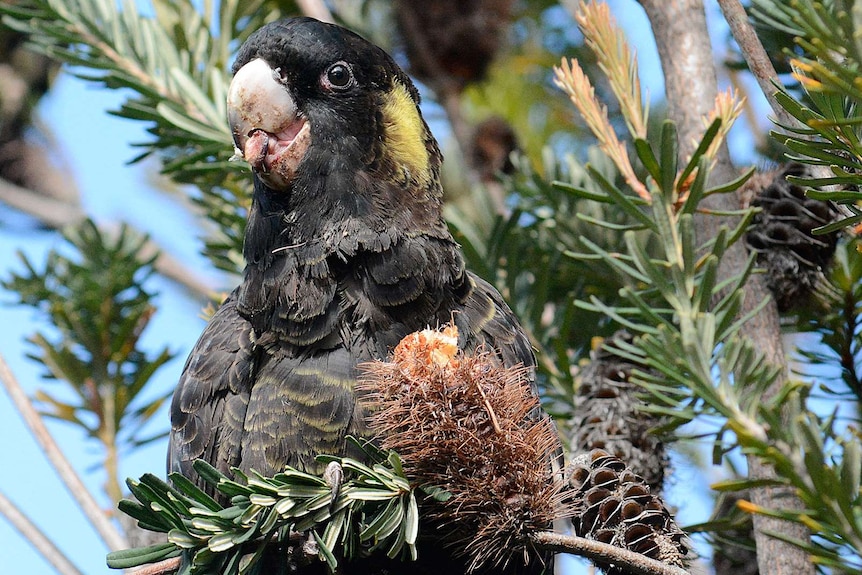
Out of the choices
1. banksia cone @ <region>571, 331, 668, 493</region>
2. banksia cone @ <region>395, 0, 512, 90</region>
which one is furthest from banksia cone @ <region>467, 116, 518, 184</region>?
banksia cone @ <region>571, 331, 668, 493</region>

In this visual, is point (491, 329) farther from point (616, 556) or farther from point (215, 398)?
point (616, 556)

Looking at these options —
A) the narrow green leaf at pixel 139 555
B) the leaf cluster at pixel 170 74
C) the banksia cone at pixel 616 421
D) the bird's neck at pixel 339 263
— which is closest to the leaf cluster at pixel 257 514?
the narrow green leaf at pixel 139 555

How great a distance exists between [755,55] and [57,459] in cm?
194

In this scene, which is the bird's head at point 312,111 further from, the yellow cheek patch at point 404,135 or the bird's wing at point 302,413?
the bird's wing at point 302,413

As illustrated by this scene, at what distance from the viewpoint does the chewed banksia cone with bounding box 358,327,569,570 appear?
1512 millimetres

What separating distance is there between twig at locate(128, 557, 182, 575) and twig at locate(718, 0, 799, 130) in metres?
1.28

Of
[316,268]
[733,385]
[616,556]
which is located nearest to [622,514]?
[616,556]

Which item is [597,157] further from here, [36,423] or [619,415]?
[36,423]

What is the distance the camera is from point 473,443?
59.4 inches

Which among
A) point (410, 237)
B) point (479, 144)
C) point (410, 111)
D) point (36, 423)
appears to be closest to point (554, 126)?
point (479, 144)

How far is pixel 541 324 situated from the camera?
2729mm

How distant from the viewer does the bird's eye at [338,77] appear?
7.47 ft

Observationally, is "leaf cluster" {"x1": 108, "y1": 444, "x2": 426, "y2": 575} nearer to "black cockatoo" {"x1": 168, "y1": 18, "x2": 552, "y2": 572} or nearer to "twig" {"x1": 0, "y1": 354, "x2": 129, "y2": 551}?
"black cockatoo" {"x1": 168, "y1": 18, "x2": 552, "y2": 572}

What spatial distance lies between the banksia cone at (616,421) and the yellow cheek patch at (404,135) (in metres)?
0.67
